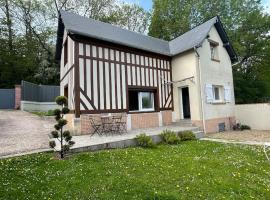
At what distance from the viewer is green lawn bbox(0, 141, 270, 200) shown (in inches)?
146

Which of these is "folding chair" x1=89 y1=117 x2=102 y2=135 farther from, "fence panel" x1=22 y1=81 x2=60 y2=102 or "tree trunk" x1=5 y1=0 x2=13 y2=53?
"tree trunk" x1=5 y1=0 x2=13 y2=53

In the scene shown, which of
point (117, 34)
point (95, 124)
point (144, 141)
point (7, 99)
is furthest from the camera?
point (7, 99)

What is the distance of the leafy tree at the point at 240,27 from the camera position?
1947cm

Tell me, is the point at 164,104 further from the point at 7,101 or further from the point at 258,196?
the point at 7,101

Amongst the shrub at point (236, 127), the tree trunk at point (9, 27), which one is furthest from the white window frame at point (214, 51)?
the tree trunk at point (9, 27)

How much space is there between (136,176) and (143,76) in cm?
709

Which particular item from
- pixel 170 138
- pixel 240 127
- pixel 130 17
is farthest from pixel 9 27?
pixel 240 127

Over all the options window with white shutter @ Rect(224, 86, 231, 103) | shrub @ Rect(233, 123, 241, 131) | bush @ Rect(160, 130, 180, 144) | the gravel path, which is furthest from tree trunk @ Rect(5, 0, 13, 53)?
shrub @ Rect(233, 123, 241, 131)

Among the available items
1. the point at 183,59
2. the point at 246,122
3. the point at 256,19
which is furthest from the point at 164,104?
the point at 256,19

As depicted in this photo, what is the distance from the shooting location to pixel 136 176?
4430mm

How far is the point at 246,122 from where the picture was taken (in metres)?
13.2

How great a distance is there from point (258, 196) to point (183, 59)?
8.94 metres

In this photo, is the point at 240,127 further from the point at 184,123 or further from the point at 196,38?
the point at 196,38

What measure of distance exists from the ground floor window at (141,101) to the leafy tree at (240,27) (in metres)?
10.9
